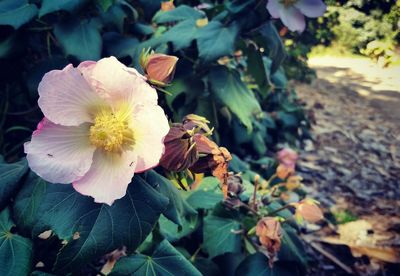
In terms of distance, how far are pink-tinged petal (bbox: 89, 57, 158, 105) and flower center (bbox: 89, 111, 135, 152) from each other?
0.16 feet

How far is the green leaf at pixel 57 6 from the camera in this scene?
3.39 feet

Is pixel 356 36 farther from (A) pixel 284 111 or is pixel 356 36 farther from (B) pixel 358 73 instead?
(A) pixel 284 111

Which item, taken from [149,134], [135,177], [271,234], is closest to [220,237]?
[271,234]

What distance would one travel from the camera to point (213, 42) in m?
1.28

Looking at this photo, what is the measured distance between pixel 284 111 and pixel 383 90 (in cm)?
194

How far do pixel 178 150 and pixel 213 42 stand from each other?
731 millimetres

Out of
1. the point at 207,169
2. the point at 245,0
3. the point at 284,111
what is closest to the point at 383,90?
the point at 207,169

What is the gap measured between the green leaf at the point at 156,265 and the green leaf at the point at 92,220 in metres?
0.16

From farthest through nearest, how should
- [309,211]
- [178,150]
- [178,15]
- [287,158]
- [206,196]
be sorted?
1. [287,158]
2. [178,15]
3. [206,196]
4. [309,211]
5. [178,150]

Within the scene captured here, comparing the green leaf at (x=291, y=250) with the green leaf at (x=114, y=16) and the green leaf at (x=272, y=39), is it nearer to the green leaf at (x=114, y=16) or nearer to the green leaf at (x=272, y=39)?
the green leaf at (x=272, y=39)

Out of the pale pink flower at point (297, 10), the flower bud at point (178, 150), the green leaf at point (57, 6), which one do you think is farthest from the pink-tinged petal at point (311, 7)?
the flower bud at point (178, 150)

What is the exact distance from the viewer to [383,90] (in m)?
0.81

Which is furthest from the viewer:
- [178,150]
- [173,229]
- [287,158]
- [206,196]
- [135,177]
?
[287,158]

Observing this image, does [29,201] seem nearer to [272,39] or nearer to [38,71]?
[38,71]
